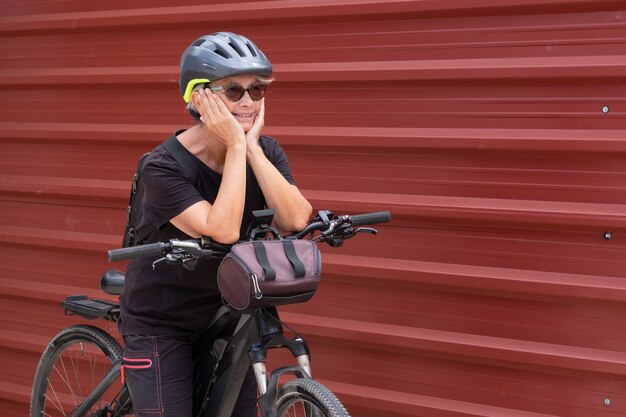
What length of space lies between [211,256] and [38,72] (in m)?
2.77

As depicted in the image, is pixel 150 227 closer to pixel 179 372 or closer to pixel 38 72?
pixel 179 372

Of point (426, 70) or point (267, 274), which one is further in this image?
point (426, 70)

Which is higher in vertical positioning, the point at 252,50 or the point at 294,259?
the point at 252,50

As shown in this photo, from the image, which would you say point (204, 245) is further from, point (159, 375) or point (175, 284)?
point (159, 375)

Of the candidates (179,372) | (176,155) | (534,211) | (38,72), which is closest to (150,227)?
(176,155)

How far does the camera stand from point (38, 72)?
5.35 metres

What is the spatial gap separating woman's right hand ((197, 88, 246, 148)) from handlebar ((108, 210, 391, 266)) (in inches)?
14.5

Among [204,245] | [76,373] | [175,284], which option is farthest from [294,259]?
[76,373]

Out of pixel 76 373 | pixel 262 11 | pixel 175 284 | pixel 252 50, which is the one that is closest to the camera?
pixel 252 50

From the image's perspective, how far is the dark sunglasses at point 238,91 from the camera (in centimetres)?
320

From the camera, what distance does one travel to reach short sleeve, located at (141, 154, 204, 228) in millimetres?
3178

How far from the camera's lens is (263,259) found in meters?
2.99

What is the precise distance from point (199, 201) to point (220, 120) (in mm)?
291

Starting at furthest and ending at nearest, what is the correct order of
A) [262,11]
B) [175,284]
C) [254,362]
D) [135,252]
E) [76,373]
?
[76,373] < [262,11] < [175,284] < [254,362] < [135,252]
